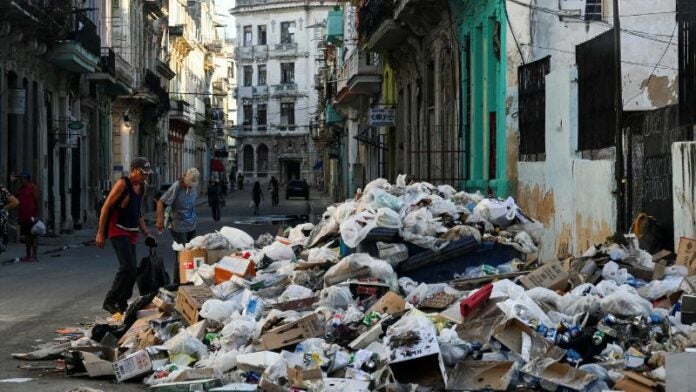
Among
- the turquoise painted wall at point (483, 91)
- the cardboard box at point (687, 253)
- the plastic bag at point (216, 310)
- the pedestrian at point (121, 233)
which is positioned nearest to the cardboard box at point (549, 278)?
the cardboard box at point (687, 253)

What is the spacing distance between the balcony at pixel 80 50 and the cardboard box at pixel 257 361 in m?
25.1

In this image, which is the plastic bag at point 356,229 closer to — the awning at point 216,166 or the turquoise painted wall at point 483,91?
the turquoise painted wall at point 483,91

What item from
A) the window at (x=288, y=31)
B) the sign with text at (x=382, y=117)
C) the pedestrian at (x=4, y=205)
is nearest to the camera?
the pedestrian at (x=4, y=205)

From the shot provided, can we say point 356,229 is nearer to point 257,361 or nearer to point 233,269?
point 233,269

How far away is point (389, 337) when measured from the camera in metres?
8.06

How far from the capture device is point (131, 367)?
8461 mm

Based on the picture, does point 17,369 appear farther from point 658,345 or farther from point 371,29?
point 371,29

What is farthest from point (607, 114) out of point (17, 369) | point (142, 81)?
point (142, 81)

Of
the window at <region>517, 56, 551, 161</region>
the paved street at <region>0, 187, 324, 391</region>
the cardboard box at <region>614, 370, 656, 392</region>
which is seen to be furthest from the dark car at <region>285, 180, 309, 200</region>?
the cardboard box at <region>614, 370, 656, 392</region>

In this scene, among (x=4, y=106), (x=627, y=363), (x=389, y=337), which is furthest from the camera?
(x=4, y=106)

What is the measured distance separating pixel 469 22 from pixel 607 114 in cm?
862

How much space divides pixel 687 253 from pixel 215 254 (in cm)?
510

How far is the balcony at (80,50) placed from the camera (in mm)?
32188

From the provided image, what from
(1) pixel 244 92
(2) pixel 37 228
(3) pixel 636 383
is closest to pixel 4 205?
(2) pixel 37 228
